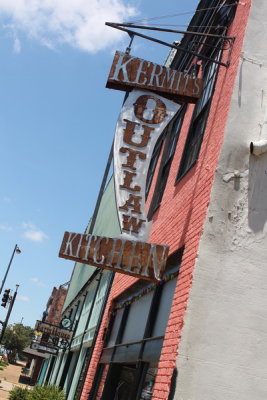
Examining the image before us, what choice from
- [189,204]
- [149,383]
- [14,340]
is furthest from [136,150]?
[14,340]

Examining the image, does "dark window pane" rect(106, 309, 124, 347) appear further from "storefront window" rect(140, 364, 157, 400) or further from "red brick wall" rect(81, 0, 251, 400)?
"storefront window" rect(140, 364, 157, 400)

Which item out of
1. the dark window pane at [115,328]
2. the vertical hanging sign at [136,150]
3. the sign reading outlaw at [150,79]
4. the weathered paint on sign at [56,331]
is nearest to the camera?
the vertical hanging sign at [136,150]

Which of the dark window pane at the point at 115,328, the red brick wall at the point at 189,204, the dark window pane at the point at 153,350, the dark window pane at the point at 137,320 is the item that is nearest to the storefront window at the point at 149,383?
the dark window pane at the point at 153,350

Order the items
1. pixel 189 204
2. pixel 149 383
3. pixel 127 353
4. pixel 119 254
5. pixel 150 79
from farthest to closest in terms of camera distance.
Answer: pixel 127 353
pixel 150 79
pixel 189 204
pixel 149 383
pixel 119 254

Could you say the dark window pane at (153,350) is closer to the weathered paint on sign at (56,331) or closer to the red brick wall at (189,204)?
the red brick wall at (189,204)

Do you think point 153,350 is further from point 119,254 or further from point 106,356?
point 106,356

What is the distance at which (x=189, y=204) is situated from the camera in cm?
699

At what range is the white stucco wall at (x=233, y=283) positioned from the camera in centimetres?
519

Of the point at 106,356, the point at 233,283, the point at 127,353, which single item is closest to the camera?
the point at 233,283

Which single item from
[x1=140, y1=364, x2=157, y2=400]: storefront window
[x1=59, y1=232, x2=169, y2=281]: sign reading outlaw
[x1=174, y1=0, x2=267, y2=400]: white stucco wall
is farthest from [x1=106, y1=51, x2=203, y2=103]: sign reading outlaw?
[x1=140, y1=364, x2=157, y2=400]: storefront window

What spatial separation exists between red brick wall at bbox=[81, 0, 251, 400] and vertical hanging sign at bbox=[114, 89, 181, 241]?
64cm

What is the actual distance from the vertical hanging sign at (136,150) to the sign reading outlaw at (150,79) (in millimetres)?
142

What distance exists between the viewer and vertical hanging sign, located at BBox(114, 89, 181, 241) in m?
6.33

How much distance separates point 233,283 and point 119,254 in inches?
54.4
